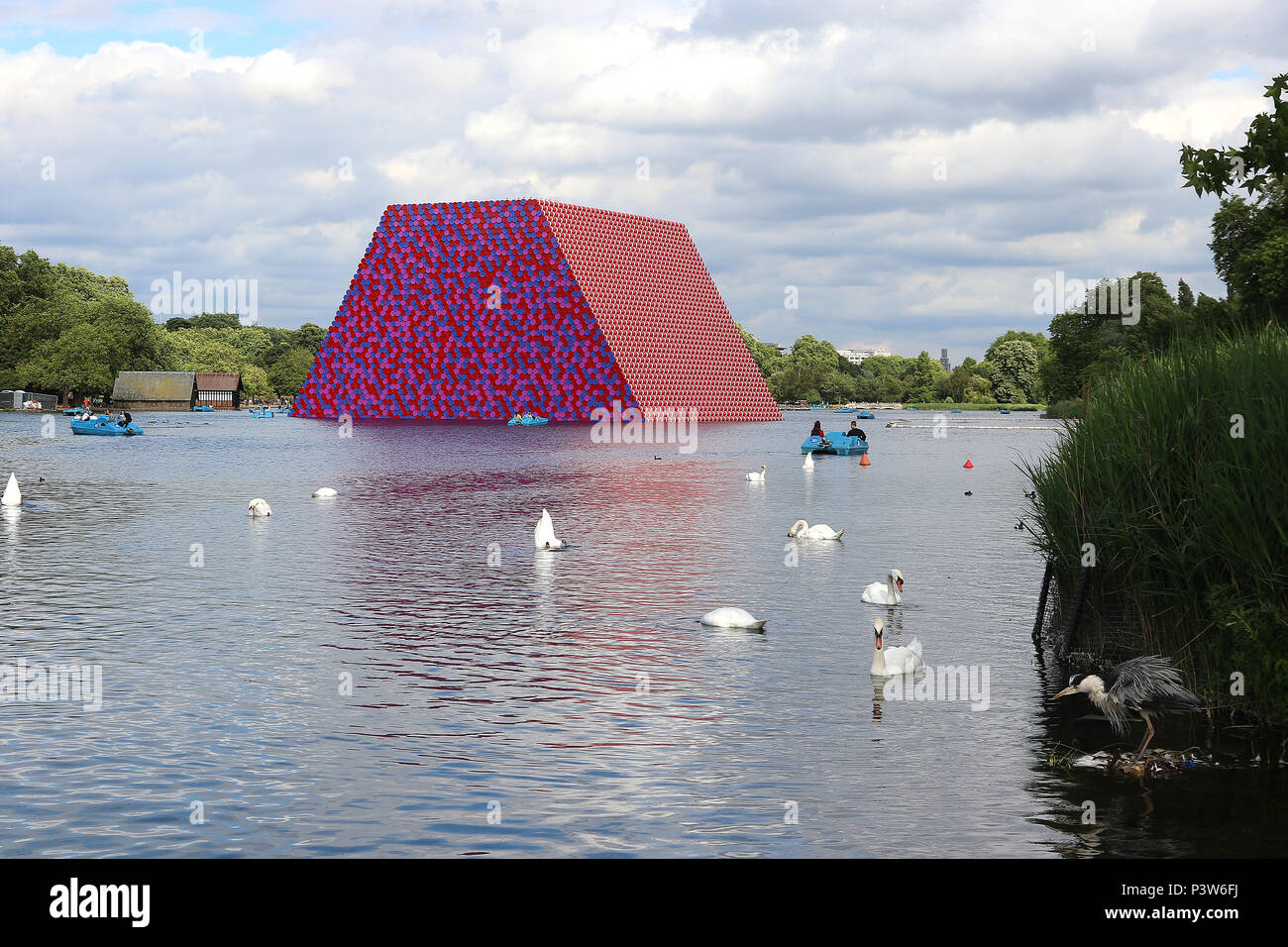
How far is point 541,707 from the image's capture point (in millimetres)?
12359

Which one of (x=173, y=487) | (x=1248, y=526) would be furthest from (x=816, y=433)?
(x=1248, y=526)

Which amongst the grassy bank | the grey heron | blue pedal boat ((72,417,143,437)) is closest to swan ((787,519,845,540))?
the grassy bank

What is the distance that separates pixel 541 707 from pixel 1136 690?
5300 millimetres

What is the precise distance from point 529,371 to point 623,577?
109 m

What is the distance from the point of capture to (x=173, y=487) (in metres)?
40.8

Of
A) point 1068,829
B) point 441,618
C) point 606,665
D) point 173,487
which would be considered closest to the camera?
point 1068,829

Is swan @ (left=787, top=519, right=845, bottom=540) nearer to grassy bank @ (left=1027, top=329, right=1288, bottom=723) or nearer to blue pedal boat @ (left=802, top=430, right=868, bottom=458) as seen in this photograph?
grassy bank @ (left=1027, top=329, right=1288, bottom=723)

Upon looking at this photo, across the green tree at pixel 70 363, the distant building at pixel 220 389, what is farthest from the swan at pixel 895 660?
the distant building at pixel 220 389

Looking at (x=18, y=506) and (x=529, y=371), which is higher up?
(x=529, y=371)

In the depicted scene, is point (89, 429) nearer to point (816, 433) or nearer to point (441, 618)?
point (816, 433)

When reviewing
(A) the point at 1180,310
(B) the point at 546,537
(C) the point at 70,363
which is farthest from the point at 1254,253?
(C) the point at 70,363

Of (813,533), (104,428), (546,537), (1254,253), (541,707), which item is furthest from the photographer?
(104,428)

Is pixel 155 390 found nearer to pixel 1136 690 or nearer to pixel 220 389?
pixel 220 389
